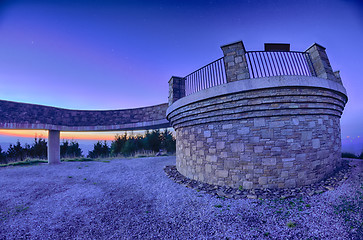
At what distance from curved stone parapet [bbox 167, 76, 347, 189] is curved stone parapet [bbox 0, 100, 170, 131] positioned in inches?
240

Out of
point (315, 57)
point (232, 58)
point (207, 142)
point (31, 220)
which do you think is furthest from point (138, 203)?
point (315, 57)

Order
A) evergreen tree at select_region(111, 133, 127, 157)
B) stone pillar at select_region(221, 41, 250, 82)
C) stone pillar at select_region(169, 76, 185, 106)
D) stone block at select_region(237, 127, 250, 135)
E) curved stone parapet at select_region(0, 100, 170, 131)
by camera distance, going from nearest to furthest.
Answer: stone block at select_region(237, 127, 250, 135), stone pillar at select_region(221, 41, 250, 82), stone pillar at select_region(169, 76, 185, 106), curved stone parapet at select_region(0, 100, 170, 131), evergreen tree at select_region(111, 133, 127, 157)

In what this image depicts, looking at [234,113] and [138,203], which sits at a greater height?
[234,113]

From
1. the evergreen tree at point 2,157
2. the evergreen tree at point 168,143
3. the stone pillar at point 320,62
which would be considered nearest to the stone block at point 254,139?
the stone pillar at point 320,62

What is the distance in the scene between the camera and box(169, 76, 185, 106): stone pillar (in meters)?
8.70

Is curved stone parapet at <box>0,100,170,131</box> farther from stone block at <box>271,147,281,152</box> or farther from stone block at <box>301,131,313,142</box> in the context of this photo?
stone block at <box>301,131,313,142</box>

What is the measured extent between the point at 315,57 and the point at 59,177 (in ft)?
45.3

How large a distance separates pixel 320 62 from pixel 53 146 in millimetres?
17588

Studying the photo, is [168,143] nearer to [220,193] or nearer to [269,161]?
[220,193]


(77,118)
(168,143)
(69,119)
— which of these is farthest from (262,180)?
(168,143)

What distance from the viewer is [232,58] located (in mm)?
6051

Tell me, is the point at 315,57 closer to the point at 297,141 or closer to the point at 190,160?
the point at 297,141

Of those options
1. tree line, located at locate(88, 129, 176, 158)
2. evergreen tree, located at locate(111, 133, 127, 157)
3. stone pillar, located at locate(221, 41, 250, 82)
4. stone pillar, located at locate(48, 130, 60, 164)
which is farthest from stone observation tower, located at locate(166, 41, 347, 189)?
evergreen tree, located at locate(111, 133, 127, 157)

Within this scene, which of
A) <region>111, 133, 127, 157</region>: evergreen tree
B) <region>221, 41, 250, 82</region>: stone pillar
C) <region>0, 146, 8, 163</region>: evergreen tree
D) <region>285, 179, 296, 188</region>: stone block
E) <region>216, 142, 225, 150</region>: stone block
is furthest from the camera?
<region>111, 133, 127, 157</region>: evergreen tree
